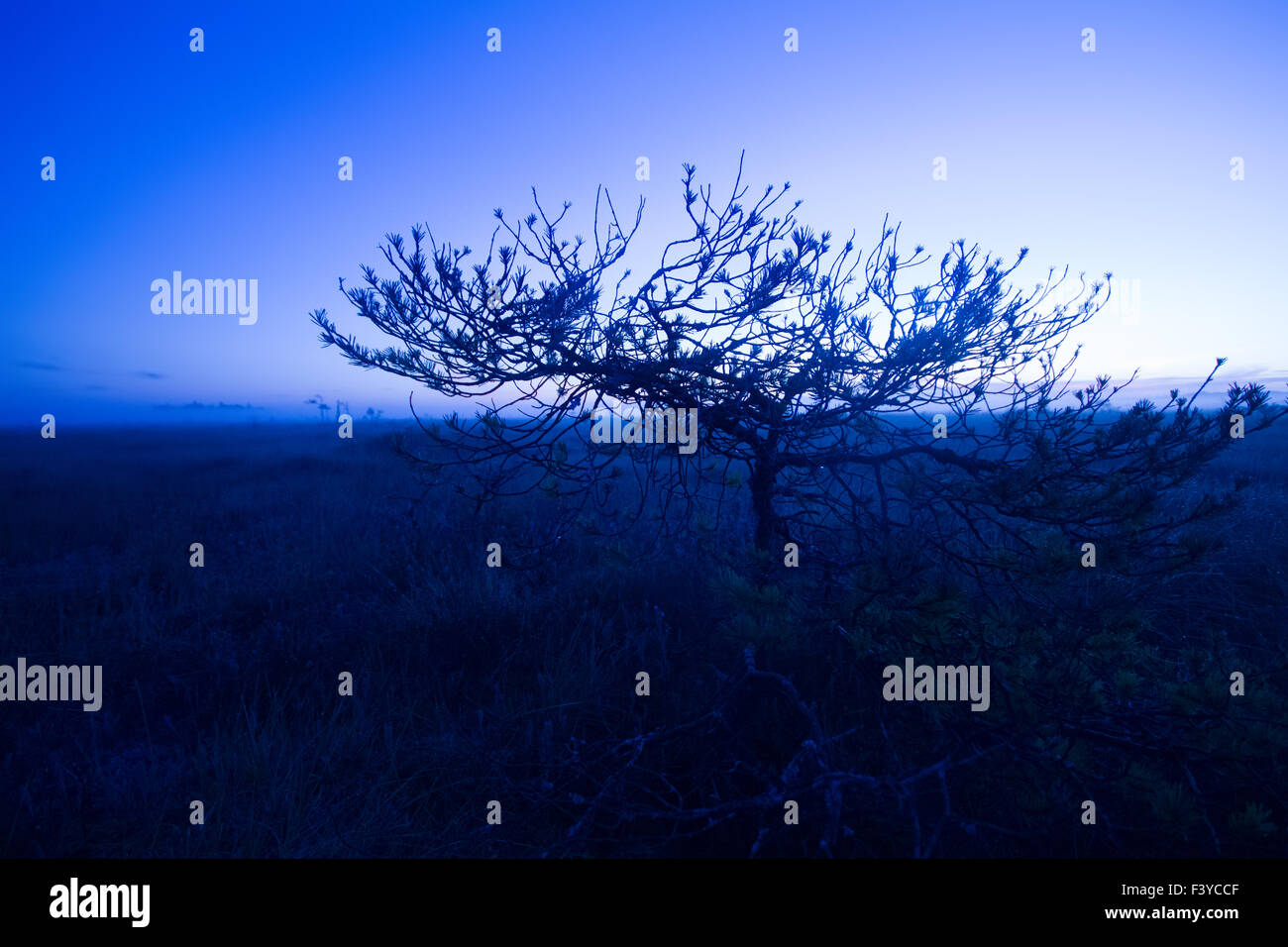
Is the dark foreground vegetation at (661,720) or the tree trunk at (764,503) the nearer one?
the dark foreground vegetation at (661,720)

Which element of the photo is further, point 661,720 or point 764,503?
point 764,503

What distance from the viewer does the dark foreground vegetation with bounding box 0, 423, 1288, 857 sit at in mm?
2182

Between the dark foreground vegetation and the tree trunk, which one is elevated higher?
the tree trunk

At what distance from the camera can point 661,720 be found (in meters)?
3.04

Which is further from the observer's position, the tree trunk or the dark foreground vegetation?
the tree trunk

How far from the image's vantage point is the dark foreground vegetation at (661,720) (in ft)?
7.16

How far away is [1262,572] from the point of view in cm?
465

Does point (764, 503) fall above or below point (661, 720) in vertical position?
above

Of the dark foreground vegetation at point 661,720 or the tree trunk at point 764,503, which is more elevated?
the tree trunk at point 764,503
